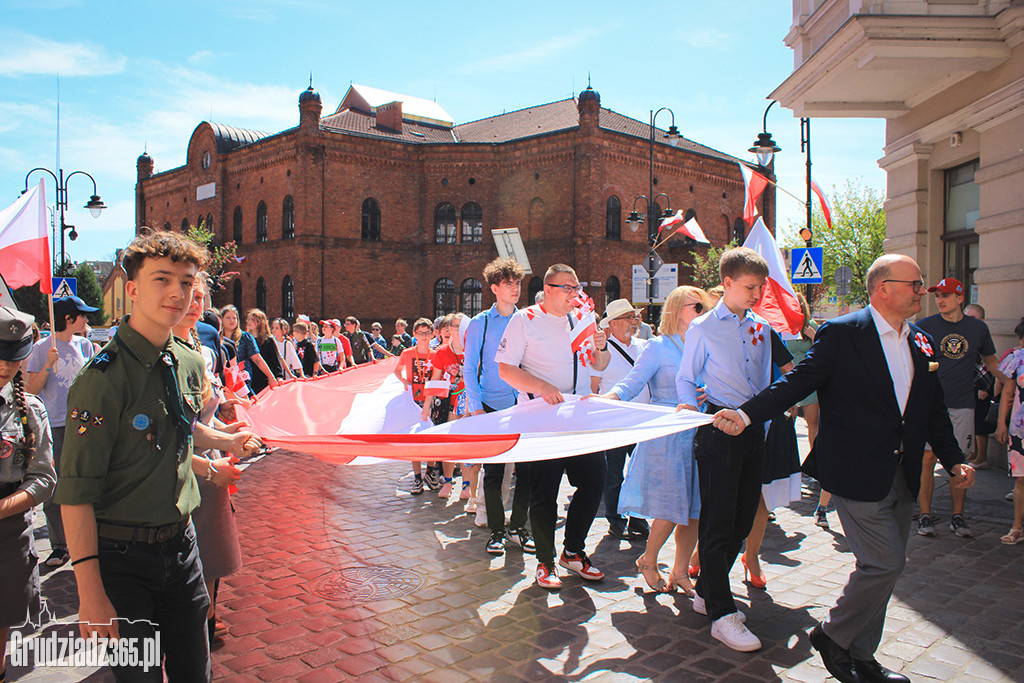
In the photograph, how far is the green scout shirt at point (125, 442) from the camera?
2516mm

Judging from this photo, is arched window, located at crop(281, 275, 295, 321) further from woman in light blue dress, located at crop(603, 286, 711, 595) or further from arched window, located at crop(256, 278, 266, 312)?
woman in light blue dress, located at crop(603, 286, 711, 595)

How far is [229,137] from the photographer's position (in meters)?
45.5

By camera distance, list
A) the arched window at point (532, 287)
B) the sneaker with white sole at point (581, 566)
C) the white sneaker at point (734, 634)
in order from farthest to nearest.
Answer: the arched window at point (532, 287) < the sneaker with white sole at point (581, 566) < the white sneaker at point (734, 634)

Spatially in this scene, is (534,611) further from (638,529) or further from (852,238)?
(852,238)

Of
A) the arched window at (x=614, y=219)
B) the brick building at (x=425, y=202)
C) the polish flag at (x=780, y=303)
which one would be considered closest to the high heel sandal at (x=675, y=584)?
the polish flag at (x=780, y=303)

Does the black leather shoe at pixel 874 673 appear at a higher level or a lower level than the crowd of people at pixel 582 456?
lower

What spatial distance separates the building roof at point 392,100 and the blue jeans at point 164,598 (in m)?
47.5

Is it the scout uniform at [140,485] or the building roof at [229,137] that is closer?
the scout uniform at [140,485]

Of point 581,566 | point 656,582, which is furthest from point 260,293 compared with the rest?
point 656,582

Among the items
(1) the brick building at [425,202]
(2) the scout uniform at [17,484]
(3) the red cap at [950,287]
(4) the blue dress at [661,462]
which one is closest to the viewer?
(2) the scout uniform at [17,484]

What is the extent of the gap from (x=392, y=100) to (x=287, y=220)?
46.3 ft

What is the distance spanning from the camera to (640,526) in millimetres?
6883

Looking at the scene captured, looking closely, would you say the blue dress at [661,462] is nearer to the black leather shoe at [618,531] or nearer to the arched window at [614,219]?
the black leather shoe at [618,531]

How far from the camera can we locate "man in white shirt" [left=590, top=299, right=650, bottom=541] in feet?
22.5
